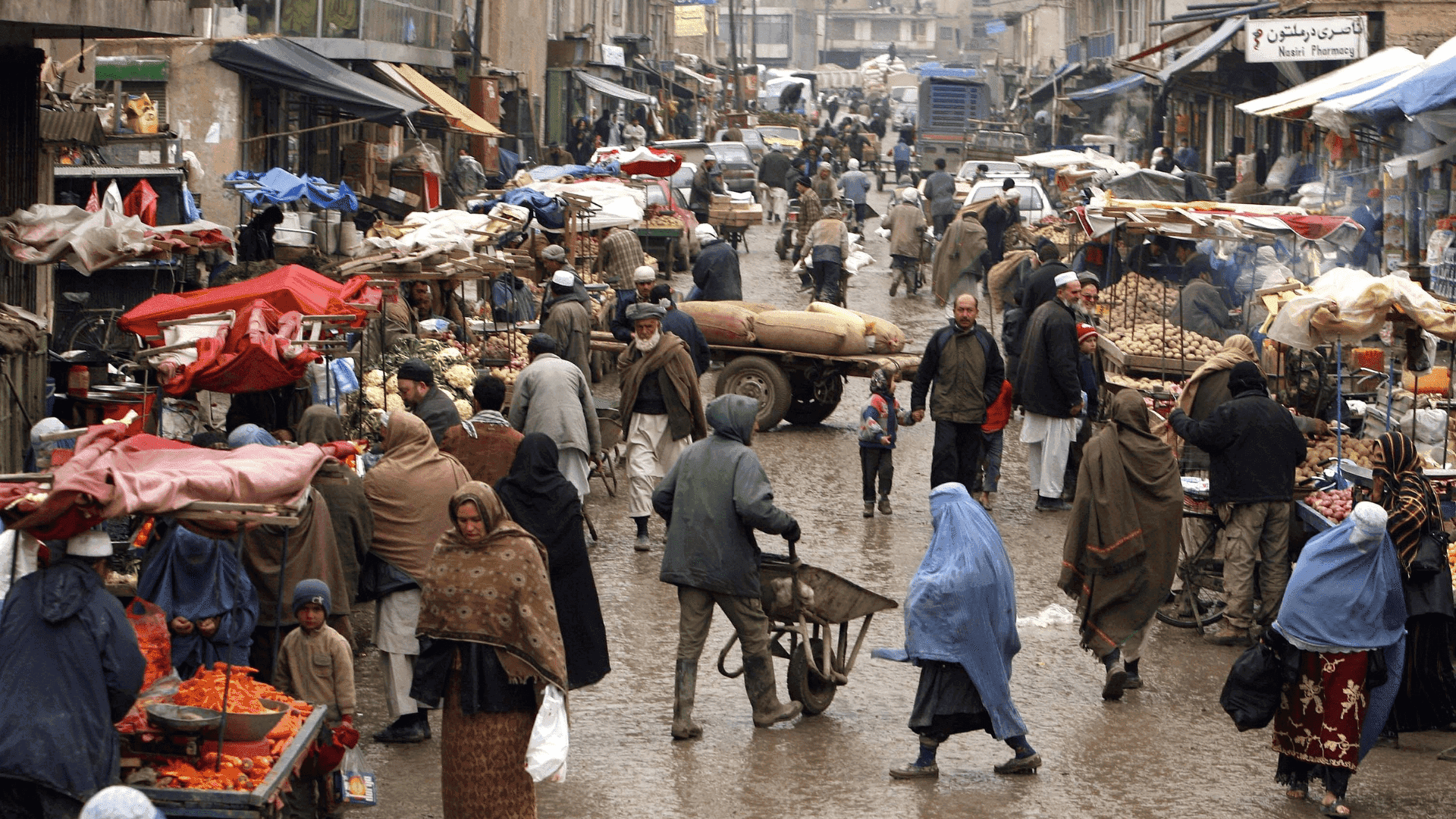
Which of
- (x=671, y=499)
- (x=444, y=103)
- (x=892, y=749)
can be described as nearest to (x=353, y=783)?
(x=671, y=499)

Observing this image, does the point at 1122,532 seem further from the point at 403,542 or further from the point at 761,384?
the point at 761,384

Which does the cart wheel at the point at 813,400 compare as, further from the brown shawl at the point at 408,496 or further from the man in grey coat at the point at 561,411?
the brown shawl at the point at 408,496

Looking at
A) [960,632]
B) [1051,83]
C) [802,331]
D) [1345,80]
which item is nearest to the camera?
[960,632]

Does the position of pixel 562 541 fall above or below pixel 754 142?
below

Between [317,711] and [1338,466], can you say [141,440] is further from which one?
[1338,466]

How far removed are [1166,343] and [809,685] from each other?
730cm

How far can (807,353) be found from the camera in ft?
48.9

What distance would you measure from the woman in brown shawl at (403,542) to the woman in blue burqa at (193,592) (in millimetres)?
1009

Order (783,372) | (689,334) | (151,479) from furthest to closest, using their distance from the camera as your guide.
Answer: (783,372) → (689,334) → (151,479)

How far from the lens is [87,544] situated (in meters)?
5.36

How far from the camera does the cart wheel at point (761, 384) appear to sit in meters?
15.1

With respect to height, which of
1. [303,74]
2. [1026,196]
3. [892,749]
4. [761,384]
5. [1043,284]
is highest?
[303,74]

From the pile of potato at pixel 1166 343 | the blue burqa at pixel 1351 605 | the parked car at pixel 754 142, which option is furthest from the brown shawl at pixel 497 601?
the parked car at pixel 754 142

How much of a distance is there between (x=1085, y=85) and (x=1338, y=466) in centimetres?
4236
